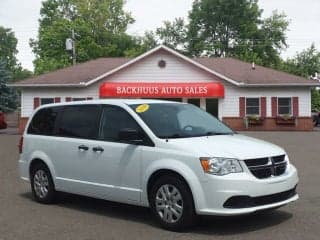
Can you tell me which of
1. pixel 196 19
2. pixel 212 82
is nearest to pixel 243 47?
pixel 196 19

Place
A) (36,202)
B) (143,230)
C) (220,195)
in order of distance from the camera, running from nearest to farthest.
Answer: (220,195)
(143,230)
(36,202)

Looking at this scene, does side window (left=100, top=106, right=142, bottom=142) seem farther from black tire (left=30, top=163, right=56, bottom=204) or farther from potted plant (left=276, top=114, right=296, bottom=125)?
potted plant (left=276, top=114, right=296, bottom=125)

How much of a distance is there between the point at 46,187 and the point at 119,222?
6.76ft

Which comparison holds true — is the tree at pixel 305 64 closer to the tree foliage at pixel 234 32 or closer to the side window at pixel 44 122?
the tree foliage at pixel 234 32

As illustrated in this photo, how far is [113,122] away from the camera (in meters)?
8.37

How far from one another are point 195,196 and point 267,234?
978mm

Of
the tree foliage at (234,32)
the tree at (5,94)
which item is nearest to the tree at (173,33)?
the tree foliage at (234,32)

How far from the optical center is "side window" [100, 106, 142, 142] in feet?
26.7

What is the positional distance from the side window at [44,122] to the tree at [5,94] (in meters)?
41.2

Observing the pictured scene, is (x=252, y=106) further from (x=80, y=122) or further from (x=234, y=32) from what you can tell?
(x=234, y=32)

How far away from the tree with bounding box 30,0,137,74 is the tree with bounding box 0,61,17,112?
43.1 feet

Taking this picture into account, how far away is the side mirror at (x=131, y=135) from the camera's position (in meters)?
7.71

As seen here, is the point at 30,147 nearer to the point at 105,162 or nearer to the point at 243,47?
the point at 105,162

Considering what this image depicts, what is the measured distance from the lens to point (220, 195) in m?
6.88
